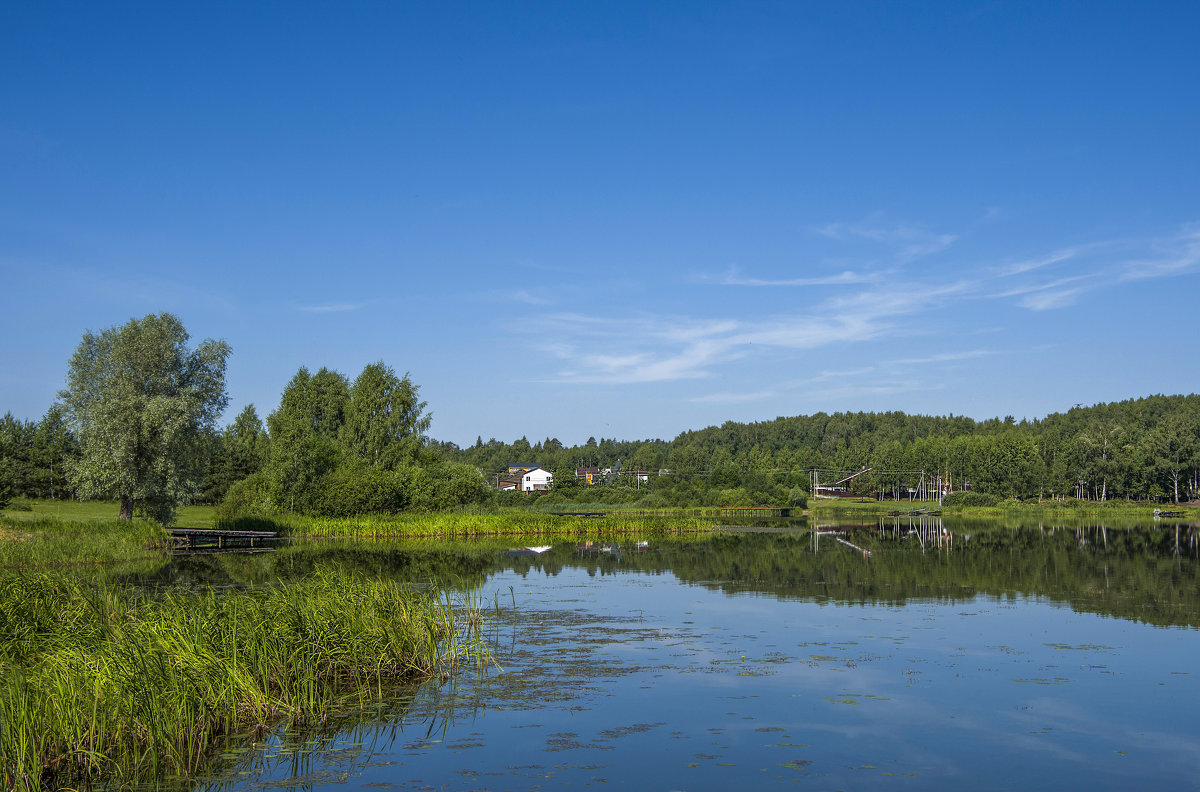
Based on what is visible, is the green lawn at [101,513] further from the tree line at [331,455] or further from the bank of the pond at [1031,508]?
the bank of the pond at [1031,508]

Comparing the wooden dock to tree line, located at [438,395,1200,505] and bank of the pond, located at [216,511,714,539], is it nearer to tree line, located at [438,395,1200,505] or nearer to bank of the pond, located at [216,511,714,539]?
bank of the pond, located at [216,511,714,539]

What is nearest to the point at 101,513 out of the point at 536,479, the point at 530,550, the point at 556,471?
the point at 530,550

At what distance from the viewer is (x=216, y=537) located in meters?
49.2

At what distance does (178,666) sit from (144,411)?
117 ft

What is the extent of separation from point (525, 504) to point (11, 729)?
8484 centimetres

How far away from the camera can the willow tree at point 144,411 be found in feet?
138

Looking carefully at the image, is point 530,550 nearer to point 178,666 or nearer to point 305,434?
point 305,434

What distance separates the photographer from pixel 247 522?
5428cm

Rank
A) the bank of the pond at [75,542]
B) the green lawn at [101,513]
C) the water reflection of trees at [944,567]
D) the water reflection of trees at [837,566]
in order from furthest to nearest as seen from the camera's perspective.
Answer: the green lawn at [101,513] → the bank of the pond at [75,542] → the water reflection of trees at [837,566] → the water reflection of trees at [944,567]

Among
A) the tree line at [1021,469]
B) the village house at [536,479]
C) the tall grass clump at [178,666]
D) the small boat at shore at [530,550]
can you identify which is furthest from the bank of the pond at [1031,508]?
the tall grass clump at [178,666]

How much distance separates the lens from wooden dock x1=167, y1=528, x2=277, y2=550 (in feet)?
149

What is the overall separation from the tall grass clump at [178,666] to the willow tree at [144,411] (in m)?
26.4

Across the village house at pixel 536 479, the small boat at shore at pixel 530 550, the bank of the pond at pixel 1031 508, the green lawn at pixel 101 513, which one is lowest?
the bank of the pond at pixel 1031 508

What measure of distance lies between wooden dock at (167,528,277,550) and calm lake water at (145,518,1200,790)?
732 inches
